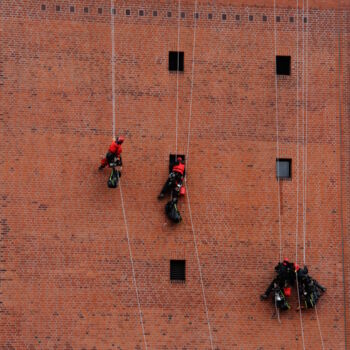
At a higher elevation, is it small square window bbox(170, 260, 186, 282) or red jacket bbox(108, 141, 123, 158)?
red jacket bbox(108, 141, 123, 158)

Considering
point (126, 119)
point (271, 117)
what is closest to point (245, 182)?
point (271, 117)

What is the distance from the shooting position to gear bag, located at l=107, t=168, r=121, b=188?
2167 cm

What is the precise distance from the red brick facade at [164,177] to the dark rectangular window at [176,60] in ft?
0.72

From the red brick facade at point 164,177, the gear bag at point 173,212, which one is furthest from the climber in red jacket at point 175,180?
the red brick facade at point 164,177

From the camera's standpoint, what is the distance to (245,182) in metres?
22.4

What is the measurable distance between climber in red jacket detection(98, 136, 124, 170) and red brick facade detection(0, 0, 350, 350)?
63 cm

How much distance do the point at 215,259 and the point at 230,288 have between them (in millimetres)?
938

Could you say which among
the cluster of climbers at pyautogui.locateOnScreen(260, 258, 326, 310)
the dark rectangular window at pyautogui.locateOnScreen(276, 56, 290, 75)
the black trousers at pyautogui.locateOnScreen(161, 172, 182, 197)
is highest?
the dark rectangular window at pyautogui.locateOnScreen(276, 56, 290, 75)

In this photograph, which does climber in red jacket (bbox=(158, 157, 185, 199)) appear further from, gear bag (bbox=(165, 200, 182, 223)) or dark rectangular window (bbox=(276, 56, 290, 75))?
dark rectangular window (bbox=(276, 56, 290, 75))

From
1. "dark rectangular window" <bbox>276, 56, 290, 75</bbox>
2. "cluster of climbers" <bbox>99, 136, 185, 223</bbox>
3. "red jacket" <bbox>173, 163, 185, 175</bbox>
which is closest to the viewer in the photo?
"cluster of climbers" <bbox>99, 136, 185, 223</bbox>

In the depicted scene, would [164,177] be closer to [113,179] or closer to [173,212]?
[173,212]

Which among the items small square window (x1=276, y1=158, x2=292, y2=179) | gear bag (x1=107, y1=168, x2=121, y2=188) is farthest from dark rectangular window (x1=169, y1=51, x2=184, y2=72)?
small square window (x1=276, y1=158, x2=292, y2=179)

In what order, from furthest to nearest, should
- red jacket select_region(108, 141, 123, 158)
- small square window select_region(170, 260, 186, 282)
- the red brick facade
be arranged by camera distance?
1. small square window select_region(170, 260, 186, 282)
2. the red brick facade
3. red jacket select_region(108, 141, 123, 158)

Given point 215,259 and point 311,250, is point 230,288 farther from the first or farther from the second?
point 311,250
